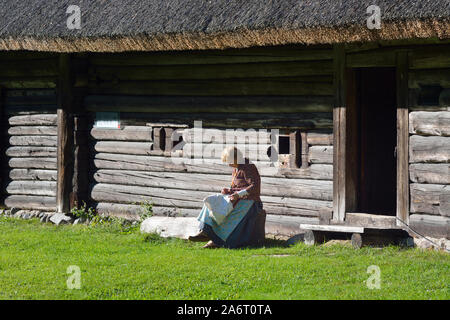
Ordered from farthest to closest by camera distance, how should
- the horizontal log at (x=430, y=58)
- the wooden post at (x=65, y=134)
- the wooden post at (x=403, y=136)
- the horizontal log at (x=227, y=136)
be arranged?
the wooden post at (x=65, y=134) < the horizontal log at (x=227, y=136) < the wooden post at (x=403, y=136) < the horizontal log at (x=430, y=58)

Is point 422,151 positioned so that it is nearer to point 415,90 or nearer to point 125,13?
point 415,90

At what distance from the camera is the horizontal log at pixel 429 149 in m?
Answer: 8.55

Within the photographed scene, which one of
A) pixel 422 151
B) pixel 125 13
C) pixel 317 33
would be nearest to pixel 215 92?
pixel 125 13

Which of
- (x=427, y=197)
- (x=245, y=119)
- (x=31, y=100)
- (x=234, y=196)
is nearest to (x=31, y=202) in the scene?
(x=31, y=100)

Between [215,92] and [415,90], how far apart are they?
259 cm

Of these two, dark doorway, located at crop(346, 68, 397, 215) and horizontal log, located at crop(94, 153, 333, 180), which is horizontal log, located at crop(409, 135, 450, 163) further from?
dark doorway, located at crop(346, 68, 397, 215)

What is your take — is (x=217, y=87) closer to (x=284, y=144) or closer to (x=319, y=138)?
(x=284, y=144)

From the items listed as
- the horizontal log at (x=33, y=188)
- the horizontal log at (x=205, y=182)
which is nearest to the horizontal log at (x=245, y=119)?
the horizontal log at (x=205, y=182)

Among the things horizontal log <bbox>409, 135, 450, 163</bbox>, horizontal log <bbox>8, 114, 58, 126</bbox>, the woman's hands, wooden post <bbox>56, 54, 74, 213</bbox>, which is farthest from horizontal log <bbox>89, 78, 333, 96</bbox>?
the woman's hands

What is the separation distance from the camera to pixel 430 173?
866cm

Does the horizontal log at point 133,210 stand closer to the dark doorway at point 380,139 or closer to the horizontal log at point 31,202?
the horizontal log at point 31,202

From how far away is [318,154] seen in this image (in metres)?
9.52

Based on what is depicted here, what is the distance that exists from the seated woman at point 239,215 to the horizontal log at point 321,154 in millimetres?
740

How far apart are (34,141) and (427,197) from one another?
5.76 meters
